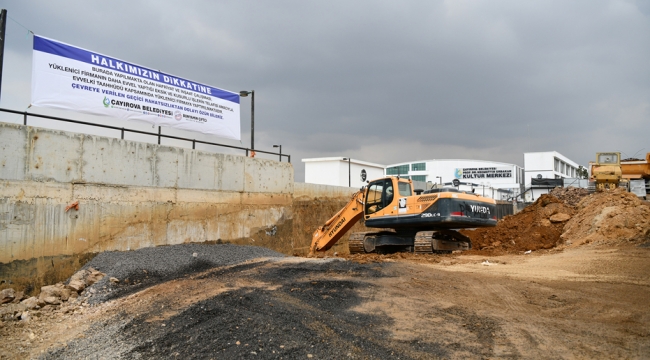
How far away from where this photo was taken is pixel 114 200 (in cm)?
1191

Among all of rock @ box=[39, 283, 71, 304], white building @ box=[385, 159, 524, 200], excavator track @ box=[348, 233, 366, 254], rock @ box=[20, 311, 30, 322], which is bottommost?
rock @ box=[20, 311, 30, 322]

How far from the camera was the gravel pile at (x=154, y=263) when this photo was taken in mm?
9594

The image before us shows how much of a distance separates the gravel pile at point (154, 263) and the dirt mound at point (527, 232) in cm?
860

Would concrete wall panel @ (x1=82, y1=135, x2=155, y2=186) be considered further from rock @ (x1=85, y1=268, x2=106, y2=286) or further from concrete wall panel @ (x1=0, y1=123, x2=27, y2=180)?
rock @ (x1=85, y1=268, x2=106, y2=286)

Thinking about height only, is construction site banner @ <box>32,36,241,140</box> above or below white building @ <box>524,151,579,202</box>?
below

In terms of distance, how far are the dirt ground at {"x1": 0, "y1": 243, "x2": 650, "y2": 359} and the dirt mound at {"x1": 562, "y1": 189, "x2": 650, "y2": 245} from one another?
338 centimetres

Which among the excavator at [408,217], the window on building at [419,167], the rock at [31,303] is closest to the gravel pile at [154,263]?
the rock at [31,303]

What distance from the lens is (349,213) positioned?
51.3ft

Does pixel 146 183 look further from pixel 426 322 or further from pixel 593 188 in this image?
pixel 593 188

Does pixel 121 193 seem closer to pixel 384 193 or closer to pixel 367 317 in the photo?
pixel 384 193

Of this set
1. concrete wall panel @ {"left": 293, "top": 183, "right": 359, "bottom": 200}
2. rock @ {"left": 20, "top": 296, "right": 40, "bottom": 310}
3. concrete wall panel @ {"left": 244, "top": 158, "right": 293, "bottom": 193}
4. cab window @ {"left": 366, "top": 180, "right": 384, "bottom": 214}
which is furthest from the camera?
concrete wall panel @ {"left": 293, "top": 183, "right": 359, "bottom": 200}

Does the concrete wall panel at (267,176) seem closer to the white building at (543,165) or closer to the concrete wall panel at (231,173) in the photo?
the concrete wall panel at (231,173)

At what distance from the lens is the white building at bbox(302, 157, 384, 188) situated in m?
36.8

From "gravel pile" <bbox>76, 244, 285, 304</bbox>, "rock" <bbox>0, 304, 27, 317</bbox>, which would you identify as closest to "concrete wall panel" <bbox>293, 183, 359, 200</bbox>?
"gravel pile" <bbox>76, 244, 285, 304</bbox>
